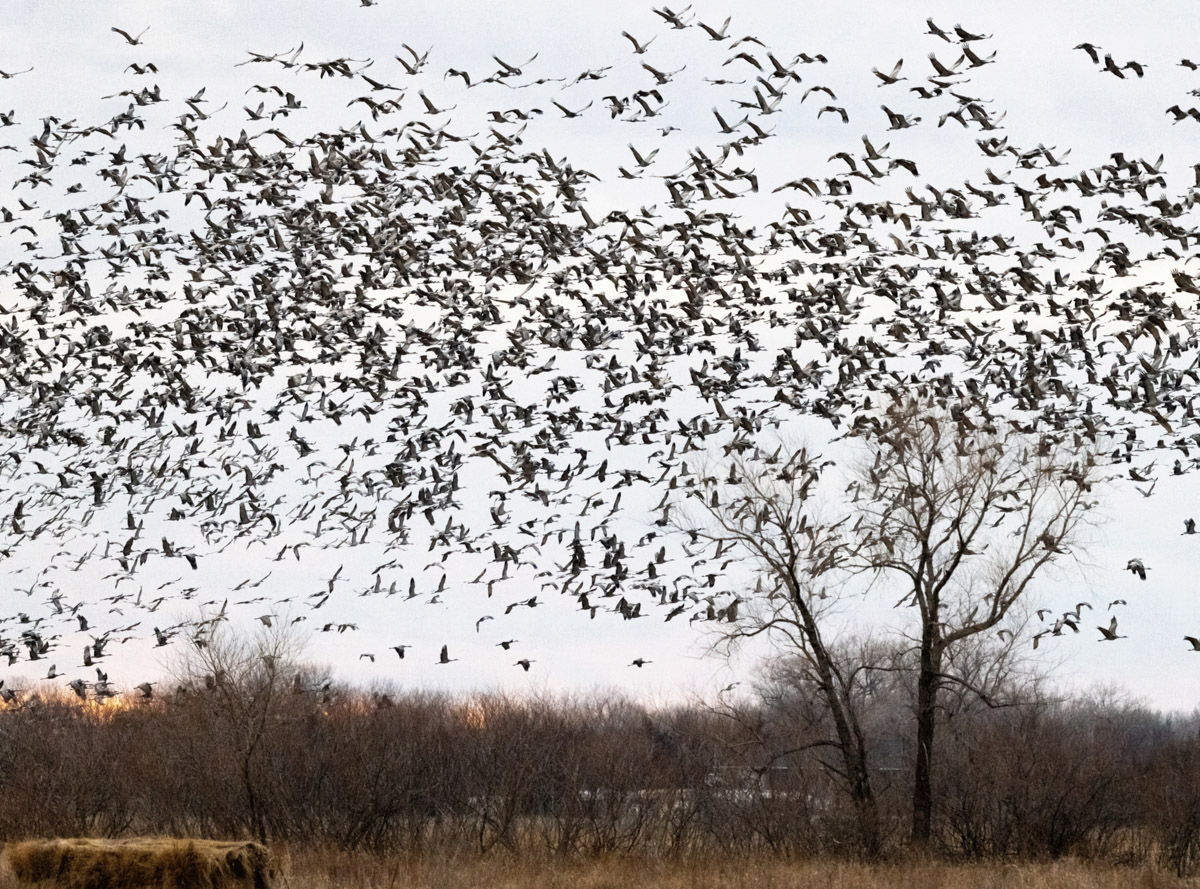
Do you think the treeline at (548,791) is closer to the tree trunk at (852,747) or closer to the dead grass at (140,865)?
the tree trunk at (852,747)

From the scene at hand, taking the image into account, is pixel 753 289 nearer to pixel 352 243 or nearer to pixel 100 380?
pixel 352 243

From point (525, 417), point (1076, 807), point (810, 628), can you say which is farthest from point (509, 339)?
point (1076, 807)

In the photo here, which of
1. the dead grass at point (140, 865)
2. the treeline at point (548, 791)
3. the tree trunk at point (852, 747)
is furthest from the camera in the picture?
the treeline at point (548, 791)

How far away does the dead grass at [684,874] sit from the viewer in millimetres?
29641

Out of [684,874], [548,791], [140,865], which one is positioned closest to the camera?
[140,865]

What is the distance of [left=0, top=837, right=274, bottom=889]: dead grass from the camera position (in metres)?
23.7

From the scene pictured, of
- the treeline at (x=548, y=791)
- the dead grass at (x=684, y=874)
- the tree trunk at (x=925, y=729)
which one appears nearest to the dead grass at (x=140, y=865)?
the dead grass at (x=684, y=874)

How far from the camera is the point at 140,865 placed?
24.1 m

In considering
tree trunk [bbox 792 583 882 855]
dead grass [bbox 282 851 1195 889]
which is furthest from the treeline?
dead grass [bbox 282 851 1195 889]

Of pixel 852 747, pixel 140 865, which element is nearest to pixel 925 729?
pixel 852 747

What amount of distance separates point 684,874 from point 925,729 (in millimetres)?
8823

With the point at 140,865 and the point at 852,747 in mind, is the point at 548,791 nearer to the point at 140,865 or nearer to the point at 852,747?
the point at 852,747

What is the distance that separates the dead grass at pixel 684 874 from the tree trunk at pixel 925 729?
1.94m

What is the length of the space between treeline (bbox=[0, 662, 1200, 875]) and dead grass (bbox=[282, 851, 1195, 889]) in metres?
2.11
